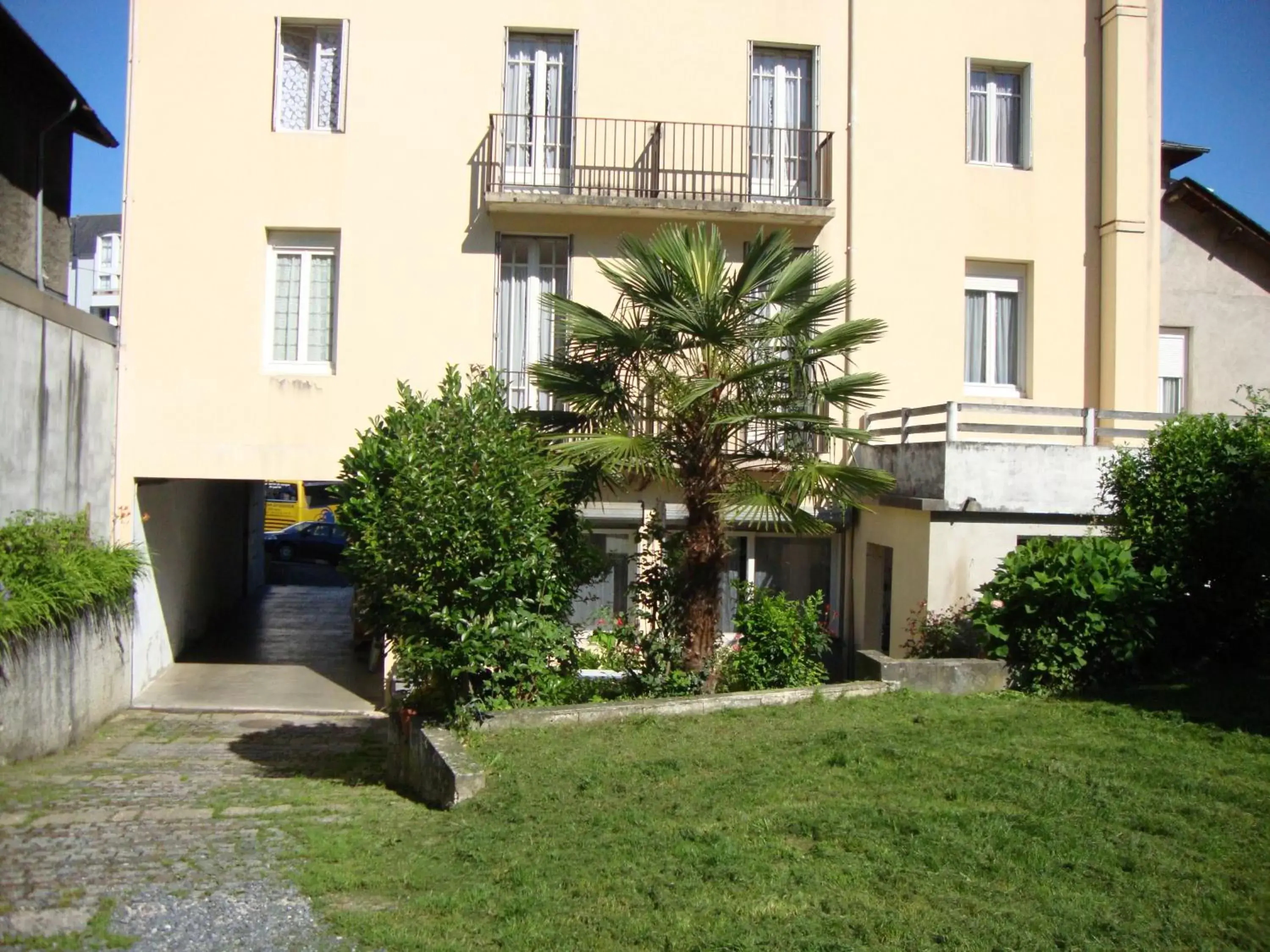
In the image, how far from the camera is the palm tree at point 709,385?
10484 mm

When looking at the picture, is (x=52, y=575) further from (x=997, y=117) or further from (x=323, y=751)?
(x=997, y=117)

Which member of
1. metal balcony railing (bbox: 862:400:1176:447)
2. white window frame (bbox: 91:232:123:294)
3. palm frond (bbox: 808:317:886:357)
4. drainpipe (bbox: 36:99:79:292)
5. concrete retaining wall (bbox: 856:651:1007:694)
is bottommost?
concrete retaining wall (bbox: 856:651:1007:694)

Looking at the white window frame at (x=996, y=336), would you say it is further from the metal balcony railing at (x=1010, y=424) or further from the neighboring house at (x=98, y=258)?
the neighboring house at (x=98, y=258)

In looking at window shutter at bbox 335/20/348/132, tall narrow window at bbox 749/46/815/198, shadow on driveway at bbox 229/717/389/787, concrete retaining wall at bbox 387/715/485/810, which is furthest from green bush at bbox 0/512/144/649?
tall narrow window at bbox 749/46/815/198

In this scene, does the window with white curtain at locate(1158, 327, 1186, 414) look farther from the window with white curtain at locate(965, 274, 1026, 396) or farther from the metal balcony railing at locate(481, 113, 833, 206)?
the metal balcony railing at locate(481, 113, 833, 206)

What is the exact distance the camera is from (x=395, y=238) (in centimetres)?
1452

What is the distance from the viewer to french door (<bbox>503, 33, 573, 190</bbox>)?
14.8 m

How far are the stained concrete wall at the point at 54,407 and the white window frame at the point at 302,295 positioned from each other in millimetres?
1790

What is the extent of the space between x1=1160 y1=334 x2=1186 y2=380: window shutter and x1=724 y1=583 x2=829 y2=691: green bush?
9.18 meters

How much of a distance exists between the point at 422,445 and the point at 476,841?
370 cm

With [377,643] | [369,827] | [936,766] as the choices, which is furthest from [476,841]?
[377,643]

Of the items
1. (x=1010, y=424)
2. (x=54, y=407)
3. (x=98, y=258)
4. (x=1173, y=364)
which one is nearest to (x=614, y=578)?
(x=1010, y=424)

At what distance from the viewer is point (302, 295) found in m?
14.6

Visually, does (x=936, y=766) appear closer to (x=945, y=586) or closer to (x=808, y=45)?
(x=945, y=586)
